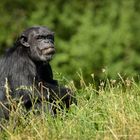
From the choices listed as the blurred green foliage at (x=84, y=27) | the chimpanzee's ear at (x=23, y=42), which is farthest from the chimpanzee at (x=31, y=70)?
the blurred green foliage at (x=84, y=27)

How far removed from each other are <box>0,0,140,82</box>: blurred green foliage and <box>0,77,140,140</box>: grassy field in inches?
529

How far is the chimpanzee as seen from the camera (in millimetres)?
9047

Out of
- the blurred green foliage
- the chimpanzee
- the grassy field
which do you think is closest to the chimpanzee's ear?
the chimpanzee

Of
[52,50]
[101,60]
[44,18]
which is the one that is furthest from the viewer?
[44,18]

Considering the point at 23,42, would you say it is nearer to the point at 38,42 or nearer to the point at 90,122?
the point at 38,42

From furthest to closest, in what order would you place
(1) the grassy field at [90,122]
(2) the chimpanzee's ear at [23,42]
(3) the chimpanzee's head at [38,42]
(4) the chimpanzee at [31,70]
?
1. (2) the chimpanzee's ear at [23,42]
2. (3) the chimpanzee's head at [38,42]
3. (4) the chimpanzee at [31,70]
4. (1) the grassy field at [90,122]

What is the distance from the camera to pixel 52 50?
30.7 feet

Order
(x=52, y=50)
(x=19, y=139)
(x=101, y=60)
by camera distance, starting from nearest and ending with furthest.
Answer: (x=19, y=139) < (x=52, y=50) < (x=101, y=60)

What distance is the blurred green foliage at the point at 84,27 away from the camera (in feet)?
76.0

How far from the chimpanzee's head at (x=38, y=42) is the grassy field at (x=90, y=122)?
0.93 metres

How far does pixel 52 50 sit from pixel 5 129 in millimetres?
1770

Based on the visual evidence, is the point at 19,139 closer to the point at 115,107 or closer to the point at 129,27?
the point at 115,107

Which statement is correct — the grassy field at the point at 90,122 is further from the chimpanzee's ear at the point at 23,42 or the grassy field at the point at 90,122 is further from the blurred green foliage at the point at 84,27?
the blurred green foliage at the point at 84,27

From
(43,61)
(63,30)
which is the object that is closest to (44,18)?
(63,30)
